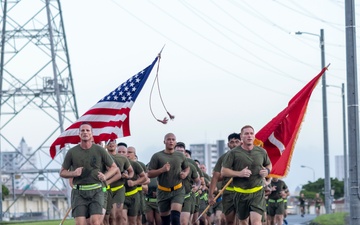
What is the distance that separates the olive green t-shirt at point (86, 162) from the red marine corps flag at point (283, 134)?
5.49 m

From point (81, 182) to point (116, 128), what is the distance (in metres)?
4.52

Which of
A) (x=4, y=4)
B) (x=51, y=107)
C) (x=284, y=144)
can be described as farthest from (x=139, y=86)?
(x=51, y=107)

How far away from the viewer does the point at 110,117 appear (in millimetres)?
25844

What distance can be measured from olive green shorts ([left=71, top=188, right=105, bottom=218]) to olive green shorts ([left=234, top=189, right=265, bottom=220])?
9.28 feet

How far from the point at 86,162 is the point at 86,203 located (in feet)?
2.34

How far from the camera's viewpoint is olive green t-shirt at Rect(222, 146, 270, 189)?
22.5m

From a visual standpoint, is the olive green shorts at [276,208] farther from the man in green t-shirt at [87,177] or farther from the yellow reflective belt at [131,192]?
the man in green t-shirt at [87,177]

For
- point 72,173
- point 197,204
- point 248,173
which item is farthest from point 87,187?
point 197,204

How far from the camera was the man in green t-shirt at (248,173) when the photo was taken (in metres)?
22.5

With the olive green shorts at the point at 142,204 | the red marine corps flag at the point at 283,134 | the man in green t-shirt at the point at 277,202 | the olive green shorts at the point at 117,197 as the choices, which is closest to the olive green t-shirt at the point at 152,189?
the olive green shorts at the point at 142,204

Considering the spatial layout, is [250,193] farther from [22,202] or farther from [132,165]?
[22,202]

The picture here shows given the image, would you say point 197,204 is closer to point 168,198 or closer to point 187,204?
point 187,204

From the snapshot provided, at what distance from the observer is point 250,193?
22688 millimetres

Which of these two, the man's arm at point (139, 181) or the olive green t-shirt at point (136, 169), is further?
the olive green t-shirt at point (136, 169)
